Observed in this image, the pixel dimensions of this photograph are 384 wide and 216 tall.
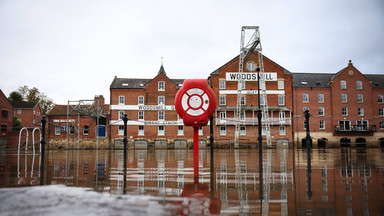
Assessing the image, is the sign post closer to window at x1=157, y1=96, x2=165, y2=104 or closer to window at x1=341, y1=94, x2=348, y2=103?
window at x1=157, y1=96, x2=165, y2=104

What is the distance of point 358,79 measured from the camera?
36688 mm

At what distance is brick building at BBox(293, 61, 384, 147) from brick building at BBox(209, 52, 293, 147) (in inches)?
96.7

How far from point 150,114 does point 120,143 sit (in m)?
5.25

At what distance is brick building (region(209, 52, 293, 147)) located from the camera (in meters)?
32.8

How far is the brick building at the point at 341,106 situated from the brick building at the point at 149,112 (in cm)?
1495

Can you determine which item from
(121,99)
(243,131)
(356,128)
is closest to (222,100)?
(243,131)

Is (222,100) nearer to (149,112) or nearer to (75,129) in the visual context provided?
(149,112)

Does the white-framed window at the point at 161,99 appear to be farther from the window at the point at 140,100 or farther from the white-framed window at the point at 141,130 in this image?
the white-framed window at the point at 141,130

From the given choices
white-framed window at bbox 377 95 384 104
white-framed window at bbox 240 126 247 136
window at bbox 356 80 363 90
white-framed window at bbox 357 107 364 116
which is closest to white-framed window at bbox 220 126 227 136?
white-framed window at bbox 240 126 247 136

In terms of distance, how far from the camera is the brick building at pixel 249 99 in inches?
1292

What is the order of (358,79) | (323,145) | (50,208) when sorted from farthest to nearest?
(358,79)
(323,145)
(50,208)

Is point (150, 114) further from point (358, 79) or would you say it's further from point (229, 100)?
point (358, 79)

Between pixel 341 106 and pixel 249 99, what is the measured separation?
13.8 meters

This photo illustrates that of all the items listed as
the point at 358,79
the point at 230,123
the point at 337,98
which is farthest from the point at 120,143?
the point at 358,79
